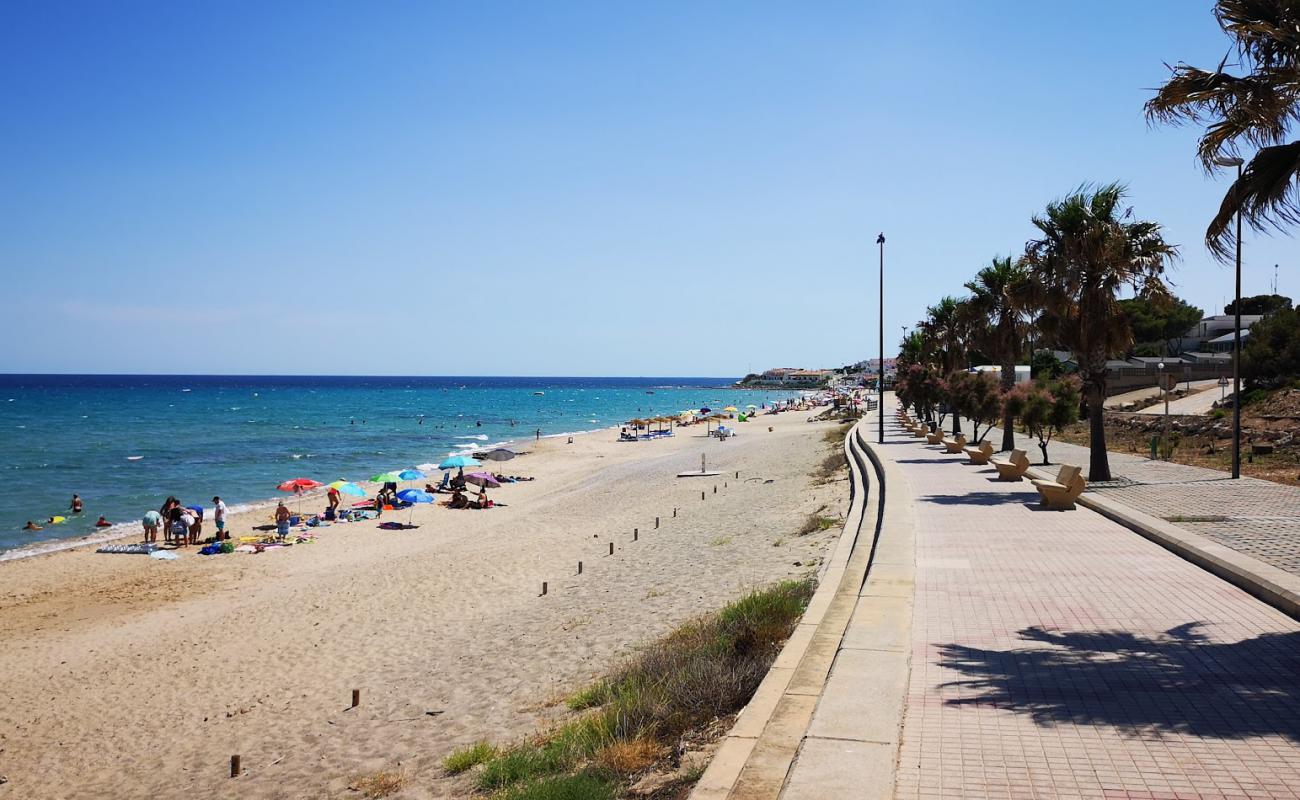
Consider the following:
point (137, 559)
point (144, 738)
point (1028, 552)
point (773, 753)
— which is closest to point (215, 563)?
point (137, 559)

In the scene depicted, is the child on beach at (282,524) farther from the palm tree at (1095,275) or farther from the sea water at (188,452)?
the palm tree at (1095,275)

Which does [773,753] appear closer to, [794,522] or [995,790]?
[995,790]

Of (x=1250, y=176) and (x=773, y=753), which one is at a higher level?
(x=1250, y=176)

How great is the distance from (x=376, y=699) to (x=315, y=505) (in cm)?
2377

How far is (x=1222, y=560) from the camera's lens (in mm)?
9695

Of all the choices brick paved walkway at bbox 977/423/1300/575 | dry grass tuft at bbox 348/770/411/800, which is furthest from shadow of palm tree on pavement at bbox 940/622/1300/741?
dry grass tuft at bbox 348/770/411/800

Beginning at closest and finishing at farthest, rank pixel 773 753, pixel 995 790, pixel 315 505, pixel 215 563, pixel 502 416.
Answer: pixel 995 790 → pixel 773 753 → pixel 215 563 → pixel 315 505 → pixel 502 416

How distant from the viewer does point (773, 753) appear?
4.96m

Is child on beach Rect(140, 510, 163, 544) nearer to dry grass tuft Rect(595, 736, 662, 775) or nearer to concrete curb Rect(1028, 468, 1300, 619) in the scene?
dry grass tuft Rect(595, 736, 662, 775)

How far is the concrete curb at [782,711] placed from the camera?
4637 millimetres

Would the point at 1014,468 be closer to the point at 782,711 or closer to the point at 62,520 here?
the point at 782,711

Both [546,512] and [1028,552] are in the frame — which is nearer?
[1028,552]

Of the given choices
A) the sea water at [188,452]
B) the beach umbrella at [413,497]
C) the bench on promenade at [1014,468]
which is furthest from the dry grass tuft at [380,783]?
the sea water at [188,452]

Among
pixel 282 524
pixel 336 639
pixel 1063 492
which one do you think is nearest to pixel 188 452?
pixel 282 524
